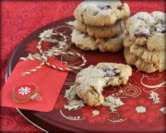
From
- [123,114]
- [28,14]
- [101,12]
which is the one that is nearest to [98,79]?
[123,114]

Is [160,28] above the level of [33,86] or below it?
above

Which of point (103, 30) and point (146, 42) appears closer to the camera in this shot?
point (146, 42)

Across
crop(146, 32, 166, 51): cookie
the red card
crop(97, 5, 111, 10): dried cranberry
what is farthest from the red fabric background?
crop(146, 32, 166, 51): cookie

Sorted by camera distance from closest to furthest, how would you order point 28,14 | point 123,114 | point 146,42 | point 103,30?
point 123,114 → point 146,42 → point 103,30 → point 28,14

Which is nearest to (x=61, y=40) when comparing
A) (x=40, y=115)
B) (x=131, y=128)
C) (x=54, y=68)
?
(x=54, y=68)

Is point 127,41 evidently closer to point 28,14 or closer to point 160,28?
point 160,28

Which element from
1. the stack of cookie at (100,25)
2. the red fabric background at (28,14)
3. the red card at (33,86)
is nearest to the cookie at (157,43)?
the stack of cookie at (100,25)

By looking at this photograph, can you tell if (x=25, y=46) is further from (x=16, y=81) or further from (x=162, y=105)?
(x=162, y=105)
